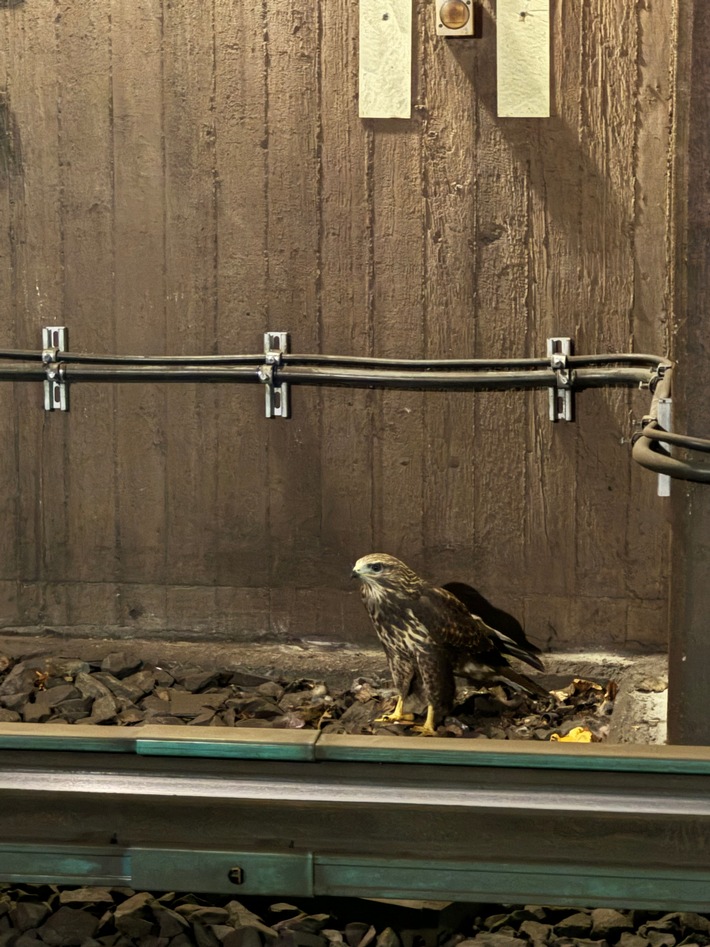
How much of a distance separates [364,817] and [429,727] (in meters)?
1.85

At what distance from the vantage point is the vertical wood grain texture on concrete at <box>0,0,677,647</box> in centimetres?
505

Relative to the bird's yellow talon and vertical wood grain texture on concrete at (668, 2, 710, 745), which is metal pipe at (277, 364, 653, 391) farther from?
the bird's yellow talon

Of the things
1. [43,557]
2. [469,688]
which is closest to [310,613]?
[469,688]

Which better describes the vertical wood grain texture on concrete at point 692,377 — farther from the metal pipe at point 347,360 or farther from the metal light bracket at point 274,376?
the metal light bracket at point 274,376

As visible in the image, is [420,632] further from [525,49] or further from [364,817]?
[525,49]

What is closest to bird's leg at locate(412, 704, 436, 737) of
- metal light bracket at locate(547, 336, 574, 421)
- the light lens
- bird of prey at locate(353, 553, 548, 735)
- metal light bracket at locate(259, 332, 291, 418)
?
bird of prey at locate(353, 553, 548, 735)

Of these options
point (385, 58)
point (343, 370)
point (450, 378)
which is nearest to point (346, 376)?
point (343, 370)

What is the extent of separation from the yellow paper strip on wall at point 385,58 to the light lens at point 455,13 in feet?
0.42

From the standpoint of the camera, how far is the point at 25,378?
18.0 ft

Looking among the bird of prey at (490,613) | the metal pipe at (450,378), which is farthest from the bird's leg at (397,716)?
the metal pipe at (450,378)

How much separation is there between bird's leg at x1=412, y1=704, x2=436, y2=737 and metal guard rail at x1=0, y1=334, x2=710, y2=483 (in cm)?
118

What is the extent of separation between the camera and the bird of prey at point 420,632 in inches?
183

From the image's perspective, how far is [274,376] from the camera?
527 cm

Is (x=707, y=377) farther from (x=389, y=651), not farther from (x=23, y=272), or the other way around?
(x=23, y=272)
